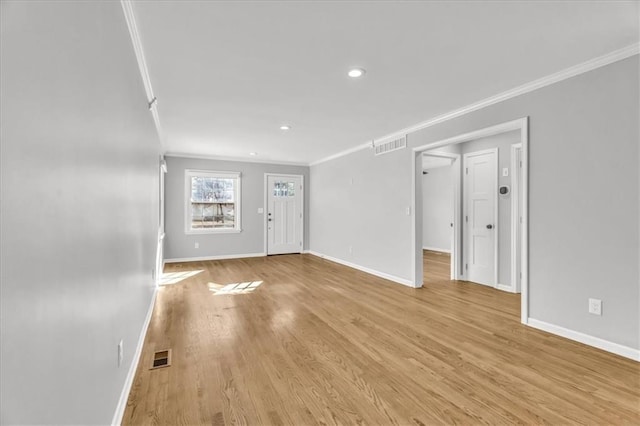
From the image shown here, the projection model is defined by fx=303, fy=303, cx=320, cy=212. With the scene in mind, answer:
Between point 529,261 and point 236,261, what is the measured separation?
18.5 ft


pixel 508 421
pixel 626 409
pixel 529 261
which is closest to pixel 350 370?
pixel 508 421

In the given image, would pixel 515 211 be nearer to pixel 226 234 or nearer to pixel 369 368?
pixel 369 368

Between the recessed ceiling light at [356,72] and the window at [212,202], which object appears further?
the window at [212,202]

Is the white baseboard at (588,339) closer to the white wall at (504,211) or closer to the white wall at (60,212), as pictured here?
the white wall at (504,211)

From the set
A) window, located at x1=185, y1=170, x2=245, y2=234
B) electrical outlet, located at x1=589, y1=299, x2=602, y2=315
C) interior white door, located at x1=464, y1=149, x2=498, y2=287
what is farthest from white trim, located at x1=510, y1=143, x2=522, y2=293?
window, located at x1=185, y1=170, x2=245, y2=234

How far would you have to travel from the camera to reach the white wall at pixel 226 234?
22.1 feet

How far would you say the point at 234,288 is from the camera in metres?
4.59

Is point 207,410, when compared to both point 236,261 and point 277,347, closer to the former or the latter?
point 277,347

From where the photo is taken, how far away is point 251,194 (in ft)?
24.6

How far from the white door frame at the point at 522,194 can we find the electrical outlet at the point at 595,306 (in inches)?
20.7

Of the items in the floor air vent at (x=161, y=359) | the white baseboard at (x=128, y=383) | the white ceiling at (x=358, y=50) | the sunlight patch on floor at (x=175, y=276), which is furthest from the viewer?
the sunlight patch on floor at (x=175, y=276)

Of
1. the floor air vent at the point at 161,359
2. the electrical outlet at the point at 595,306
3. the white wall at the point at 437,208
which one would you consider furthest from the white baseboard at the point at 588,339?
the white wall at the point at 437,208

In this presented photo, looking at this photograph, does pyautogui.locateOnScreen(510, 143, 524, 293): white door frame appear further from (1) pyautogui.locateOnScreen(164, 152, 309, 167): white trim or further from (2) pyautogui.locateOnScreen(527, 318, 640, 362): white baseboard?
(1) pyautogui.locateOnScreen(164, 152, 309, 167): white trim

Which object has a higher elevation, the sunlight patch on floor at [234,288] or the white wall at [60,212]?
the white wall at [60,212]
